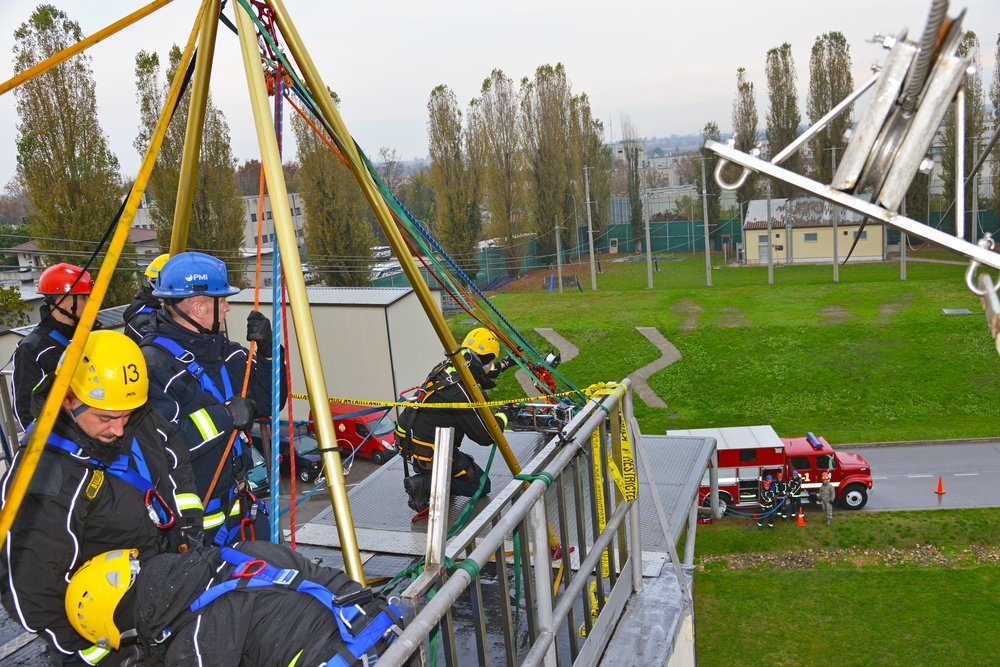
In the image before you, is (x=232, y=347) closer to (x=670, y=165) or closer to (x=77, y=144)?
(x=77, y=144)

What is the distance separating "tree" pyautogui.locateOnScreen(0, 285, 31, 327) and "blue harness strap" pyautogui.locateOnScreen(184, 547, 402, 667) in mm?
21055

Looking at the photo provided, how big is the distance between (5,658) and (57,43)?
27085 millimetres

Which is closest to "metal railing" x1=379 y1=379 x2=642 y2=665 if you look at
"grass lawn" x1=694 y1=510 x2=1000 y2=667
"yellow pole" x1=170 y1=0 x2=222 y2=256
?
"yellow pole" x1=170 y1=0 x2=222 y2=256

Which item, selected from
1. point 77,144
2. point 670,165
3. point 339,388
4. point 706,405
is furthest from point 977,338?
point 670,165

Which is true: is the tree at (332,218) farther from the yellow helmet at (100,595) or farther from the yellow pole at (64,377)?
the yellow helmet at (100,595)

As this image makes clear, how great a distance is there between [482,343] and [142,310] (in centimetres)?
304

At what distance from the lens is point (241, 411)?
13.6 feet

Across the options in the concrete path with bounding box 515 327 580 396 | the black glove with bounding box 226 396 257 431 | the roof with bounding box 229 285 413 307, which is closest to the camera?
the black glove with bounding box 226 396 257 431

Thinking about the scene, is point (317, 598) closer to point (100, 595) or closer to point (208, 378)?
point (100, 595)

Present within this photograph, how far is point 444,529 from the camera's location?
303 cm

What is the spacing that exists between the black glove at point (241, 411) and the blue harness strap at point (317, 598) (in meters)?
1.43

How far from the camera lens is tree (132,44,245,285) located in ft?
100

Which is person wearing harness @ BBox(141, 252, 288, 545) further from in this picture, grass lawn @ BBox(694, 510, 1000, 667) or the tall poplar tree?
the tall poplar tree

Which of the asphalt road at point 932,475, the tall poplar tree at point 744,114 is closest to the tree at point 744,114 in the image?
the tall poplar tree at point 744,114
